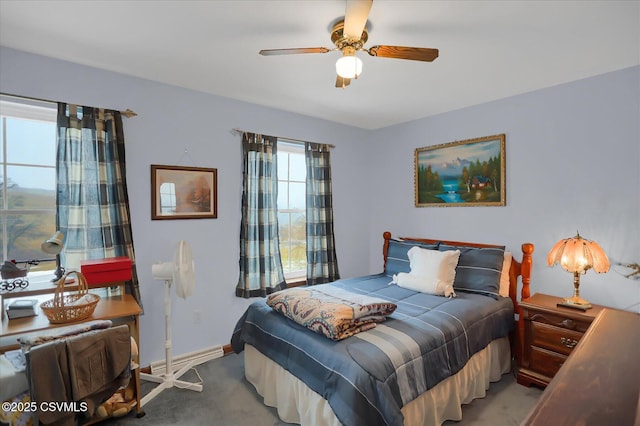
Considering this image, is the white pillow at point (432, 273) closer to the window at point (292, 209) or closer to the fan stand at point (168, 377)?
the window at point (292, 209)

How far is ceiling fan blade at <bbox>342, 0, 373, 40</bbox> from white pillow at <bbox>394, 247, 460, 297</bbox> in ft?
6.58

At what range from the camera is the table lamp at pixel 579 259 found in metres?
2.34

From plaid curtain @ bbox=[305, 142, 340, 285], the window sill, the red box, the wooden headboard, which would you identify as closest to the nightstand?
the wooden headboard

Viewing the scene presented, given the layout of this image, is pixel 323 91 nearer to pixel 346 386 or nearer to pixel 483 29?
pixel 483 29

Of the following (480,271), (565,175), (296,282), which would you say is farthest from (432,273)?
(296,282)

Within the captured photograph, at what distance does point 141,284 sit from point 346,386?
197 cm

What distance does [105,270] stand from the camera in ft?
7.46

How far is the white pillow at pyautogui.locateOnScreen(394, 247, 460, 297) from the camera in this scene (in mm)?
2771

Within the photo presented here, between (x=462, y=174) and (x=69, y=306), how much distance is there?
11.5ft

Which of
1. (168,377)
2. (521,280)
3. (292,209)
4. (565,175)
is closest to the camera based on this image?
(168,377)

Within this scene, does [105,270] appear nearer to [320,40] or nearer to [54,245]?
[54,245]

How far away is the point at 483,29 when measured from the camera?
6.33ft

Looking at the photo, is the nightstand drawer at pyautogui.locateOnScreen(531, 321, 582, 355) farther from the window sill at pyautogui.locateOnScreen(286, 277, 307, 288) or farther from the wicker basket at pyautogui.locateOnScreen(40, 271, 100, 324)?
the wicker basket at pyautogui.locateOnScreen(40, 271, 100, 324)

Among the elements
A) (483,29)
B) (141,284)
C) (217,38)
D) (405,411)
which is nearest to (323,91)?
(217,38)
